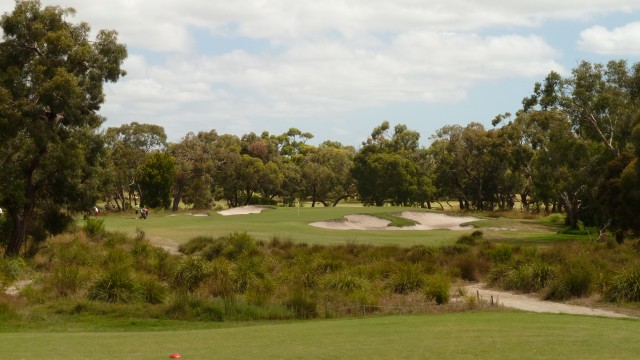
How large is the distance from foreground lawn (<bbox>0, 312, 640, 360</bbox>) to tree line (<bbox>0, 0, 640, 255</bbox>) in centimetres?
1932

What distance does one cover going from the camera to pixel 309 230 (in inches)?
1960

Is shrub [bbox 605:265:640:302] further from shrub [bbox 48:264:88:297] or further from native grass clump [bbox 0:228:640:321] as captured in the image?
shrub [bbox 48:264:88:297]

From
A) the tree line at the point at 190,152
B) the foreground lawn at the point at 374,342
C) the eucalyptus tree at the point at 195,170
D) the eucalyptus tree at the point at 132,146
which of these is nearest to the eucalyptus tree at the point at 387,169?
the tree line at the point at 190,152

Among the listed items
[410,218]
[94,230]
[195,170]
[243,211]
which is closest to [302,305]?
[94,230]

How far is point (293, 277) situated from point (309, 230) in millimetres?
24735

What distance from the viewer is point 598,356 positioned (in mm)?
9844

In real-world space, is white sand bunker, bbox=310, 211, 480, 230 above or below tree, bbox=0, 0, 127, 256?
below

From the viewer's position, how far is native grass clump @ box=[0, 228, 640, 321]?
63.6ft

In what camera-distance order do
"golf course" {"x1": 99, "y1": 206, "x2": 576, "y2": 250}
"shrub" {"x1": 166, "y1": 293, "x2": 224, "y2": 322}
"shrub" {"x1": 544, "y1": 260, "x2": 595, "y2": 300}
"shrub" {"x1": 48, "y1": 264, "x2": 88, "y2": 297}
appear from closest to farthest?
"shrub" {"x1": 166, "y1": 293, "x2": 224, "y2": 322} → "shrub" {"x1": 48, "y1": 264, "x2": 88, "y2": 297} → "shrub" {"x1": 544, "y1": 260, "x2": 595, "y2": 300} → "golf course" {"x1": 99, "y1": 206, "x2": 576, "y2": 250}

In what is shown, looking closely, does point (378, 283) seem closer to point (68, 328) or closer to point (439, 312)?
point (439, 312)

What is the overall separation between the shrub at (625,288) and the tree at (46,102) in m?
21.8

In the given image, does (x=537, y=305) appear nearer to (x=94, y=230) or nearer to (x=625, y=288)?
(x=625, y=288)

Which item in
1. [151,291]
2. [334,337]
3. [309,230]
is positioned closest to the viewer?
[334,337]

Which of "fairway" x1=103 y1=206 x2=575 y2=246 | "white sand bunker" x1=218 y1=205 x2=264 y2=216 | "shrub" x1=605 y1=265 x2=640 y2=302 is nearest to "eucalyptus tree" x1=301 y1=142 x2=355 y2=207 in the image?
"white sand bunker" x1=218 y1=205 x2=264 y2=216
